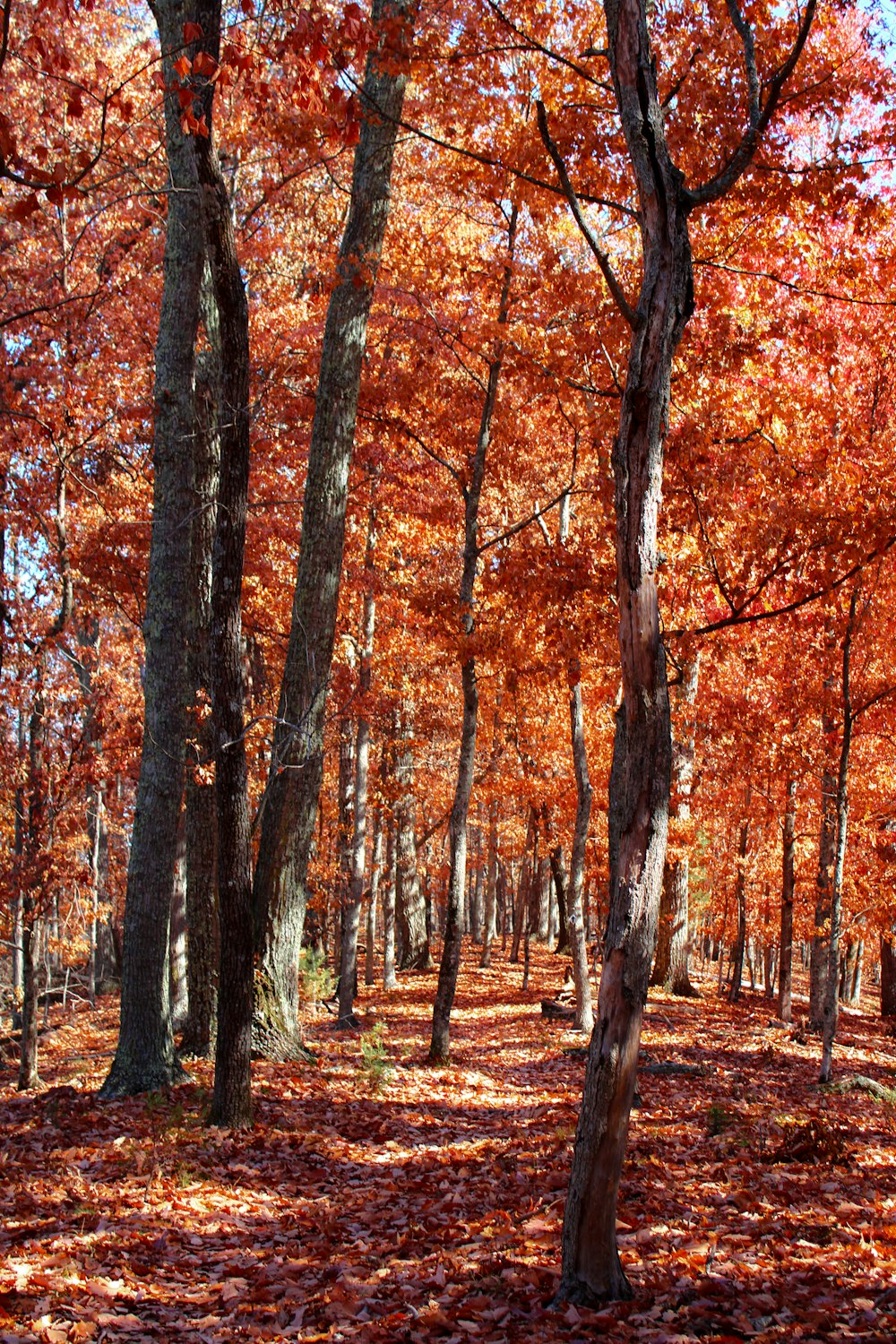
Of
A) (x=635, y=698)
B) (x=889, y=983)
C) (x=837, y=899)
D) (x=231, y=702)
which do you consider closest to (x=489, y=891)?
(x=889, y=983)

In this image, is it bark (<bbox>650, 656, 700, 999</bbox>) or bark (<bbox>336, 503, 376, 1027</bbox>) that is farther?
bark (<bbox>650, 656, 700, 999</bbox>)

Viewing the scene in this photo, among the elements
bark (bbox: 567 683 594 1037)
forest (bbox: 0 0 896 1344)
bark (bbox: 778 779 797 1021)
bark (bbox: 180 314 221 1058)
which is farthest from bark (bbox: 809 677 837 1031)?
bark (bbox: 180 314 221 1058)

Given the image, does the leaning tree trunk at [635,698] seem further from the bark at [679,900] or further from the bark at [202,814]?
the bark at [679,900]

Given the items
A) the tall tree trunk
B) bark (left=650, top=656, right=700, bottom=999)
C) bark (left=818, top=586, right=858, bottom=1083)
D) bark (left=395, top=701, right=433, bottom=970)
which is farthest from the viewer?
bark (left=395, top=701, right=433, bottom=970)

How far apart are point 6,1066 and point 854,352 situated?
14082mm

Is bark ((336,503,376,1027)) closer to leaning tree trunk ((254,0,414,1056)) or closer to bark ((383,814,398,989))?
bark ((383,814,398,989))

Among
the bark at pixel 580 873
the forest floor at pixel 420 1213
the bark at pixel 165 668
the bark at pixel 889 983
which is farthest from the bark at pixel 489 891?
the bark at pixel 165 668

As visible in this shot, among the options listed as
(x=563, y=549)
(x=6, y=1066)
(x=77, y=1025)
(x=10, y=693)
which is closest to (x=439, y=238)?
(x=563, y=549)

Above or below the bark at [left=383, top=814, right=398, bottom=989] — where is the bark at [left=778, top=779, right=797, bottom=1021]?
above

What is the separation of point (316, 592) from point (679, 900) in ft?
39.6

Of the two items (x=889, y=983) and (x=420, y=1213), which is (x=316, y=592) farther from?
(x=889, y=983)

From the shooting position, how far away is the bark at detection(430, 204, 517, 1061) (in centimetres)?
1000

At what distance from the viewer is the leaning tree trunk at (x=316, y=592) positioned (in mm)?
8688

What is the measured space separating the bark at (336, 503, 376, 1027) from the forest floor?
4.03 metres
